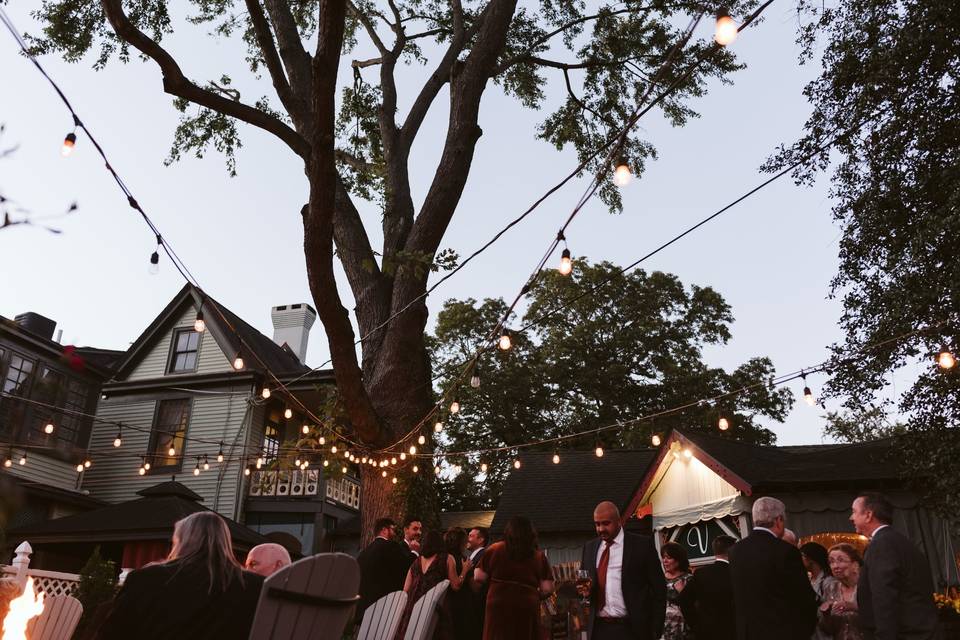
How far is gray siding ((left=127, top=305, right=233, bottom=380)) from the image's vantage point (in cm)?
2173

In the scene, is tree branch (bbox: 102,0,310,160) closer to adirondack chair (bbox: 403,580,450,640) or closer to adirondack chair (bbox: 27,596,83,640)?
adirondack chair (bbox: 27,596,83,640)

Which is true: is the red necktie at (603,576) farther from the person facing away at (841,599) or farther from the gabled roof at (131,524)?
the gabled roof at (131,524)

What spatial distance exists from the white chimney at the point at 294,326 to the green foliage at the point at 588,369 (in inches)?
217

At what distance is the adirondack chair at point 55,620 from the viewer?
403 centimetres

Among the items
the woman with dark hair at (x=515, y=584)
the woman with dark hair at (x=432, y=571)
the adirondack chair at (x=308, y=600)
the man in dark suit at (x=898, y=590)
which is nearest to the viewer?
the adirondack chair at (x=308, y=600)

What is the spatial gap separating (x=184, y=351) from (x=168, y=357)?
50 cm

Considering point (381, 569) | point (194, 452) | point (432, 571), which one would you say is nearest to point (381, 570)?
point (381, 569)

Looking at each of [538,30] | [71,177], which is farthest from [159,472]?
[71,177]

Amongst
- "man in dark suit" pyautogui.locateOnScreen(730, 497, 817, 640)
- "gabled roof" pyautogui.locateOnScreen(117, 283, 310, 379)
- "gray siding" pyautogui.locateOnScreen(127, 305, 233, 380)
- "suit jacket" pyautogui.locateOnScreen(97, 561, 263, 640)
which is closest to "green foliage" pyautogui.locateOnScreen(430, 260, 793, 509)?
"gabled roof" pyautogui.locateOnScreen(117, 283, 310, 379)

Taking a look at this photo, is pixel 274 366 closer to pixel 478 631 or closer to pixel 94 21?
pixel 94 21

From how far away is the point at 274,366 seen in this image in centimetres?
2323

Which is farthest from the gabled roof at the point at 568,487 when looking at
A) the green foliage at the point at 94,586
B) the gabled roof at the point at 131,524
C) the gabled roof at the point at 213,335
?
A: the green foliage at the point at 94,586

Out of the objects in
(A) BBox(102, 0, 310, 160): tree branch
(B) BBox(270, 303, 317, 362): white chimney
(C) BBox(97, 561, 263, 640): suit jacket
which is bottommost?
(C) BBox(97, 561, 263, 640): suit jacket

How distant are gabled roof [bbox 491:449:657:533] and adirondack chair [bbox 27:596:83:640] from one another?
50.3 feet
